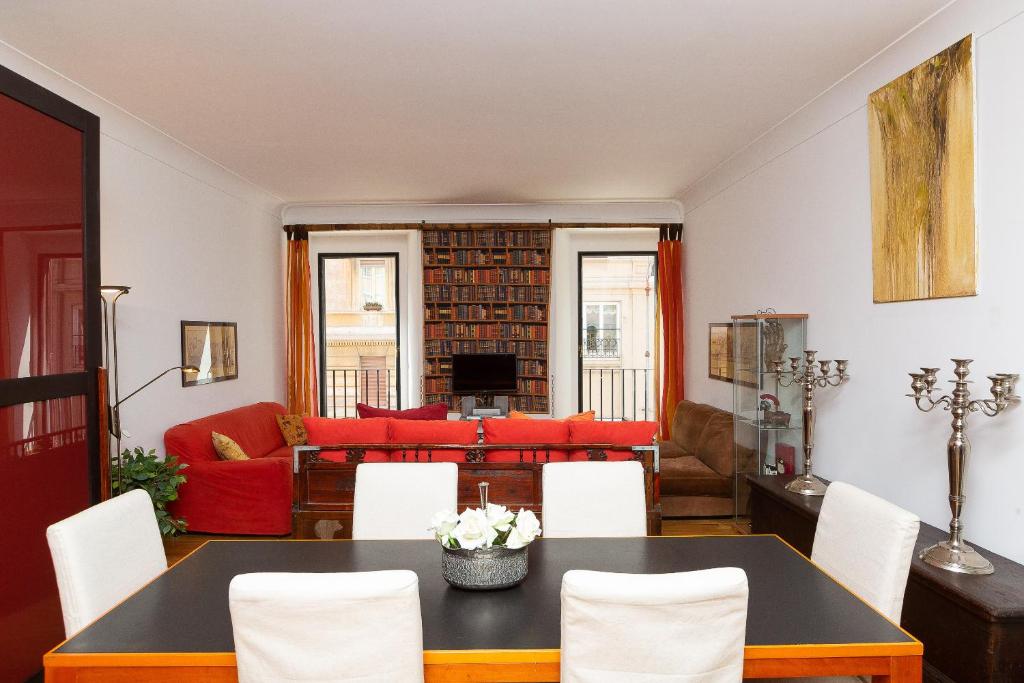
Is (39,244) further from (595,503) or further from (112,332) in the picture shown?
(595,503)

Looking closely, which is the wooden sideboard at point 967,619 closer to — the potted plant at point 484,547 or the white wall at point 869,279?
the white wall at point 869,279

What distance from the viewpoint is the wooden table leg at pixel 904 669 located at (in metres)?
1.55

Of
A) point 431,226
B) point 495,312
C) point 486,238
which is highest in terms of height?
point 431,226

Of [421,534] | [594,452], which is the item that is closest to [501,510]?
[421,534]

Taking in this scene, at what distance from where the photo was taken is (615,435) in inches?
156

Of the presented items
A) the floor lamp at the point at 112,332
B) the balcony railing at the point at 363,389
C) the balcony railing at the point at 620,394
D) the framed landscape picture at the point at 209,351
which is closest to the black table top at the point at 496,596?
Result: the floor lamp at the point at 112,332

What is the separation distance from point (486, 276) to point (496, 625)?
20.2 feet

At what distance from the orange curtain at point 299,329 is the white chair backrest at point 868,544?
624 cm

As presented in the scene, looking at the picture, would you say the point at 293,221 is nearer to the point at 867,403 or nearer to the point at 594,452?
the point at 594,452

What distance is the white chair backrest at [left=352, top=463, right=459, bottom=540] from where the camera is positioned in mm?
2629

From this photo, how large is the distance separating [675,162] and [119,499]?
16.7 ft

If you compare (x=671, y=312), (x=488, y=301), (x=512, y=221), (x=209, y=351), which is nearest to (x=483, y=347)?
(x=488, y=301)

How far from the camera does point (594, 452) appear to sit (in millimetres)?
3969

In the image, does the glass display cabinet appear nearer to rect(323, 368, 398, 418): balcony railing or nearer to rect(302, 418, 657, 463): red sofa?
rect(302, 418, 657, 463): red sofa
